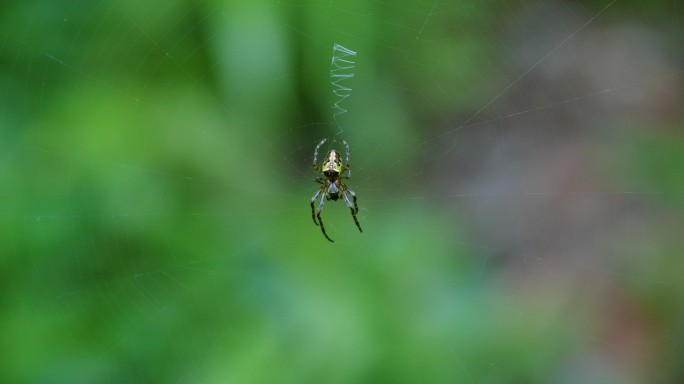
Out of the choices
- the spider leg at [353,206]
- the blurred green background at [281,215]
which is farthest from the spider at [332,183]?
the blurred green background at [281,215]

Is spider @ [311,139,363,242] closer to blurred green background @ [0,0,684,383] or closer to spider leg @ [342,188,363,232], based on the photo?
spider leg @ [342,188,363,232]

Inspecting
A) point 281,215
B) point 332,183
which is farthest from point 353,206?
point 281,215

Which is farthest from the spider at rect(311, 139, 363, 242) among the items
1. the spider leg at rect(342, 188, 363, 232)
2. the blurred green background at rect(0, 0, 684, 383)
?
the blurred green background at rect(0, 0, 684, 383)

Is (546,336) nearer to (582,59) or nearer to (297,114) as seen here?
(297,114)

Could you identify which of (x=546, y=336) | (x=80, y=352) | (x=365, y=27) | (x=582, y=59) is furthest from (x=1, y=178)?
(x=582, y=59)

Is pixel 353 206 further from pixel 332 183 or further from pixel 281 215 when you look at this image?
pixel 281 215

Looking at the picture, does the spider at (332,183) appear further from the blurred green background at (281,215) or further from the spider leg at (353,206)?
the blurred green background at (281,215)

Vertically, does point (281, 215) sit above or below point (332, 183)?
below
